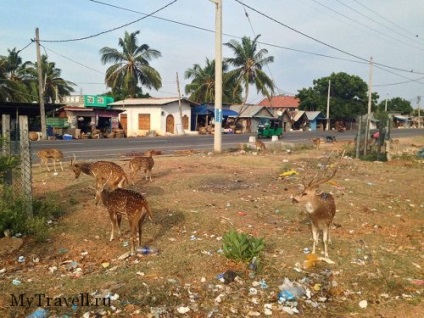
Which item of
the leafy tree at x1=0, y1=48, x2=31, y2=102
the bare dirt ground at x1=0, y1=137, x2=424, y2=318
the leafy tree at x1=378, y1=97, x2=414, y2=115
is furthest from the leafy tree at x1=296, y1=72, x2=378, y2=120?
the bare dirt ground at x1=0, y1=137, x2=424, y2=318

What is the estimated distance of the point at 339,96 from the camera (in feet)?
232

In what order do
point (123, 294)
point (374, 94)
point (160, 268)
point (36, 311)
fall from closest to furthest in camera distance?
point (36, 311) < point (123, 294) < point (160, 268) < point (374, 94)

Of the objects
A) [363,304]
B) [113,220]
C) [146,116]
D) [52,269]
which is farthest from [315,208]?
[146,116]

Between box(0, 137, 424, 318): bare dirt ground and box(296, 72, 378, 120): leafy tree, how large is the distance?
59.8 m

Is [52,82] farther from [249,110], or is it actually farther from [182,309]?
[182,309]

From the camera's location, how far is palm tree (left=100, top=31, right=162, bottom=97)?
4697 centimetres

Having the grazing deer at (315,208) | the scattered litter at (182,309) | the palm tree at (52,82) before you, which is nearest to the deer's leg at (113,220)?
the scattered litter at (182,309)

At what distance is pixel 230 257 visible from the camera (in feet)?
18.5

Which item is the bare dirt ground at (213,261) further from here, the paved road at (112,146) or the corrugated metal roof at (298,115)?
the corrugated metal roof at (298,115)

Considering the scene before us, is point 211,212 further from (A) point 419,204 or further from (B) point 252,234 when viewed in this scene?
(A) point 419,204

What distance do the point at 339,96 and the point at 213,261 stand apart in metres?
69.7

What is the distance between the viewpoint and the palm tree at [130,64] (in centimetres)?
4697

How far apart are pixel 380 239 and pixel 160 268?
4.10 meters

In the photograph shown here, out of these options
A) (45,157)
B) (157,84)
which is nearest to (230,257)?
(45,157)
